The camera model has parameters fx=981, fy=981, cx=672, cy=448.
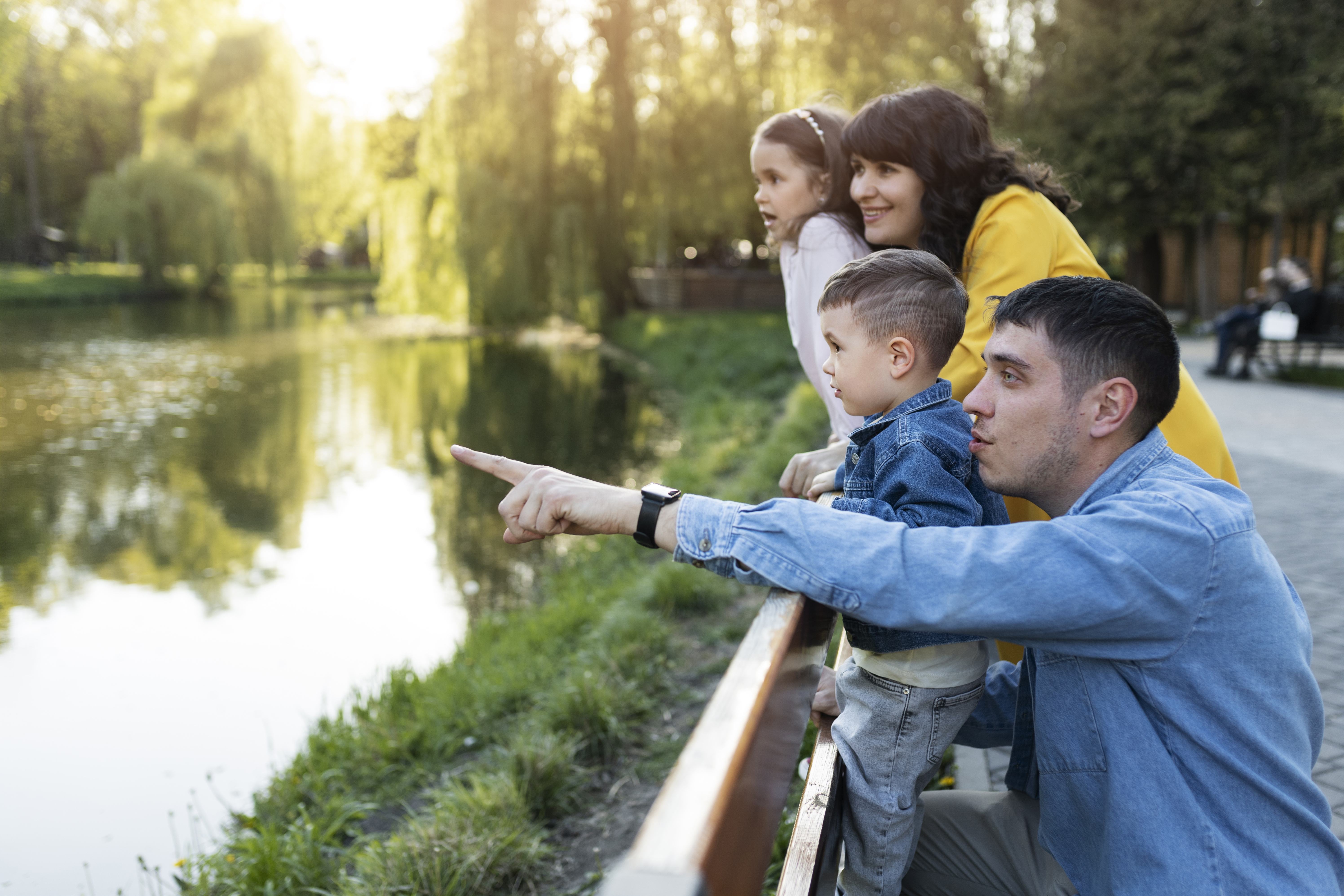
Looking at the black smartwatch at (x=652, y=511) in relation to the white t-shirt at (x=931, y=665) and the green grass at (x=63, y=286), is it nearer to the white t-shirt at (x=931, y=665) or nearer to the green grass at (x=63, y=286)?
the white t-shirt at (x=931, y=665)

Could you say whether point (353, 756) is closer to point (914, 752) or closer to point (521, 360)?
point (914, 752)

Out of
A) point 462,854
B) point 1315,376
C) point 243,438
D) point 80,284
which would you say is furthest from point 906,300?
point 80,284

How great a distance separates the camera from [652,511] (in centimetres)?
147

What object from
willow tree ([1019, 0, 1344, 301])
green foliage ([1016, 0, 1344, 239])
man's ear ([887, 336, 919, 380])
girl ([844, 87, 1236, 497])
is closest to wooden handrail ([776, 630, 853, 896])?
man's ear ([887, 336, 919, 380])

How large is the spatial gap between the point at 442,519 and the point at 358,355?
11984mm

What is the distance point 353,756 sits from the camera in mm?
4527

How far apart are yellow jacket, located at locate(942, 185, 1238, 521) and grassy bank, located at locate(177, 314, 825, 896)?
2309mm

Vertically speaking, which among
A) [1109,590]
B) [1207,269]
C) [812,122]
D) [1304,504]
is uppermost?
[1207,269]

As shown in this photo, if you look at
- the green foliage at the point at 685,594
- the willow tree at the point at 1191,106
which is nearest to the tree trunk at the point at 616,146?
the willow tree at the point at 1191,106

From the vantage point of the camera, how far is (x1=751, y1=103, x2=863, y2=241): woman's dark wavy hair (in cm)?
270

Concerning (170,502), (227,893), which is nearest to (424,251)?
(170,502)

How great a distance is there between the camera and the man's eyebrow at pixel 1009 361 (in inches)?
59.0

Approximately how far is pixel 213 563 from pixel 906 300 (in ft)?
23.5

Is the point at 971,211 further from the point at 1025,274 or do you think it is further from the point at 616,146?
the point at 616,146
